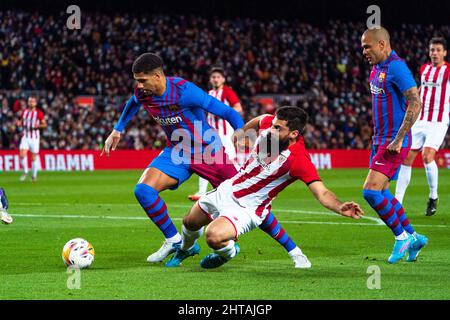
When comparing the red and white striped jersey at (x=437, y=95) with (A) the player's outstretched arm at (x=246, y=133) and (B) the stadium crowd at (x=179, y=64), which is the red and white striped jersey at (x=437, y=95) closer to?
(A) the player's outstretched arm at (x=246, y=133)

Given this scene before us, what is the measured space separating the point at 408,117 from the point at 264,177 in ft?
5.48

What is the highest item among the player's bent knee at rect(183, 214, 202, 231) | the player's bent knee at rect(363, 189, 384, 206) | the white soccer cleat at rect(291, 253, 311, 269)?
the player's bent knee at rect(363, 189, 384, 206)

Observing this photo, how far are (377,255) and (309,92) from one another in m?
27.5

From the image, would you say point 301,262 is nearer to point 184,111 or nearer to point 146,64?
point 184,111

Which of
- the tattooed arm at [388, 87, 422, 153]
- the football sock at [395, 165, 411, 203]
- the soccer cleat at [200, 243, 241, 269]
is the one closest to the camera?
the soccer cleat at [200, 243, 241, 269]

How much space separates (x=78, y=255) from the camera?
24.8 ft

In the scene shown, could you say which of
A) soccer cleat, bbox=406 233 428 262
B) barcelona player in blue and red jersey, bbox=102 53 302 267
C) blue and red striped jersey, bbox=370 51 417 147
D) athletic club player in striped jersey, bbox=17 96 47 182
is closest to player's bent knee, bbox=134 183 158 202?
barcelona player in blue and red jersey, bbox=102 53 302 267

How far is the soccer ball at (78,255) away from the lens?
7543 mm

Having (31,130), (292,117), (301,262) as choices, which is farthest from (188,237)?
(31,130)

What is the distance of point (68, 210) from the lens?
13.9 meters

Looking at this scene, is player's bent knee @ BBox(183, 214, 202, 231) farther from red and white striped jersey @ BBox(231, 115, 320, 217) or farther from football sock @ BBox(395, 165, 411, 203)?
football sock @ BBox(395, 165, 411, 203)

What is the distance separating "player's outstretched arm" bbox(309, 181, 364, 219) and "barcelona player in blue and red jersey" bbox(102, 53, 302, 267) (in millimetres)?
1423

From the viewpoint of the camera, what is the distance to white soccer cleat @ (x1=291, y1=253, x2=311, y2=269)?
7680 mm

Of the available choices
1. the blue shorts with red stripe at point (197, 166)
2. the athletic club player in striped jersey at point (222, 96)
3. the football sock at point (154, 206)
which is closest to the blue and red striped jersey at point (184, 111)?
the blue shorts with red stripe at point (197, 166)
